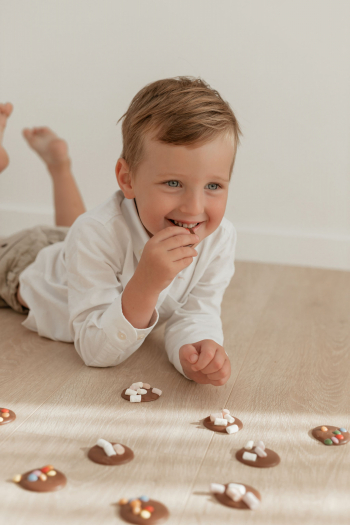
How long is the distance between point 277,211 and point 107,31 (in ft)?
3.05

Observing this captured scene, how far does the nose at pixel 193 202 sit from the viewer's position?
3.28 feet

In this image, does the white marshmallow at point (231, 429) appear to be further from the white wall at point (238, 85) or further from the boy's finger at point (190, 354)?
the white wall at point (238, 85)

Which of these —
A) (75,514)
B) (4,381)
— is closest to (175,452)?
(75,514)

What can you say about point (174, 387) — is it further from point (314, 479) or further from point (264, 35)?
point (264, 35)

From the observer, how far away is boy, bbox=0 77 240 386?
1.00 meters

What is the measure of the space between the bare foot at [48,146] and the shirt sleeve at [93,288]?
2.31ft

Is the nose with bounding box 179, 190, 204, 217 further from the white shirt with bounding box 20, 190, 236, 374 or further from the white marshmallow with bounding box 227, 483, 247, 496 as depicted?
the white marshmallow with bounding box 227, 483, 247, 496

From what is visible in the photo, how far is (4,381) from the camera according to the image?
3.51 feet

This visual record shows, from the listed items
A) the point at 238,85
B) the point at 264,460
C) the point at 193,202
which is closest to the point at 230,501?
the point at 264,460

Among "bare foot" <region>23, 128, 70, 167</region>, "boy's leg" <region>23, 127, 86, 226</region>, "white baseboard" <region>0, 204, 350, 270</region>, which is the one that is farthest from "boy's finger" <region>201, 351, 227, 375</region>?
"white baseboard" <region>0, 204, 350, 270</region>

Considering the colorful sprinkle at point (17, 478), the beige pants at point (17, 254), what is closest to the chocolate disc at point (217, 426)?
the colorful sprinkle at point (17, 478)

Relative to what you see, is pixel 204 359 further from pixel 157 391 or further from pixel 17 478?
pixel 17 478

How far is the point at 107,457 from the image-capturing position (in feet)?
2.72

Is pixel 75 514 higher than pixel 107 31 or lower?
lower
